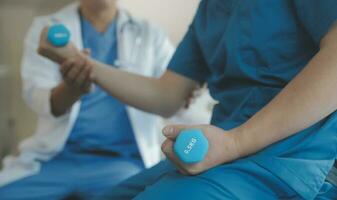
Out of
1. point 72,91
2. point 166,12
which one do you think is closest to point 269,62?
point 72,91

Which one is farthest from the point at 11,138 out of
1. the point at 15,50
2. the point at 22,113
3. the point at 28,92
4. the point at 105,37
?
the point at 105,37

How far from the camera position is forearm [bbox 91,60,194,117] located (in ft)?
2.89

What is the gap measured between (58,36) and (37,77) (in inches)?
18.3

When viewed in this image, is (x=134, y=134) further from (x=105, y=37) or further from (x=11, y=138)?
(x=11, y=138)

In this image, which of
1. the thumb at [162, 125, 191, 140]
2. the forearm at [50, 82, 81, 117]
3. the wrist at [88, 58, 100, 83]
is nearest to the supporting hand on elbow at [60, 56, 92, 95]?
the wrist at [88, 58, 100, 83]

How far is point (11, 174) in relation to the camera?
1169 millimetres

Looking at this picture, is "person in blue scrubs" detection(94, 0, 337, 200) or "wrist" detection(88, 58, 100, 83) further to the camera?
"wrist" detection(88, 58, 100, 83)

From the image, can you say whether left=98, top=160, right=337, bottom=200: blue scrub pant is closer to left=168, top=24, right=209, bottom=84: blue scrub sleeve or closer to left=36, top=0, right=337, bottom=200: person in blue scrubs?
left=36, top=0, right=337, bottom=200: person in blue scrubs

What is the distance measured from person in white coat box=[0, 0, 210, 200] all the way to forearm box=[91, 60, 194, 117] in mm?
184

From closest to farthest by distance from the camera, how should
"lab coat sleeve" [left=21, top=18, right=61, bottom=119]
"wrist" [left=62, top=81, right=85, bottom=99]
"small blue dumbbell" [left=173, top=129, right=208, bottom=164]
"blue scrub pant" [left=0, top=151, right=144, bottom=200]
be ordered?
"small blue dumbbell" [left=173, top=129, right=208, bottom=164], "wrist" [left=62, top=81, right=85, bottom=99], "blue scrub pant" [left=0, top=151, right=144, bottom=200], "lab coat sleeve" [left=21, top=18, right=61, bottom=119]

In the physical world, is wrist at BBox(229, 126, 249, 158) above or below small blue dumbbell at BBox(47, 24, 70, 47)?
above

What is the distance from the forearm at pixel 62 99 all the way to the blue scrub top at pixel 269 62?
441 millimetres

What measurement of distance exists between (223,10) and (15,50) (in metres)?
1.31

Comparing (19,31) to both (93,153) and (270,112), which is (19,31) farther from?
(270,112)
